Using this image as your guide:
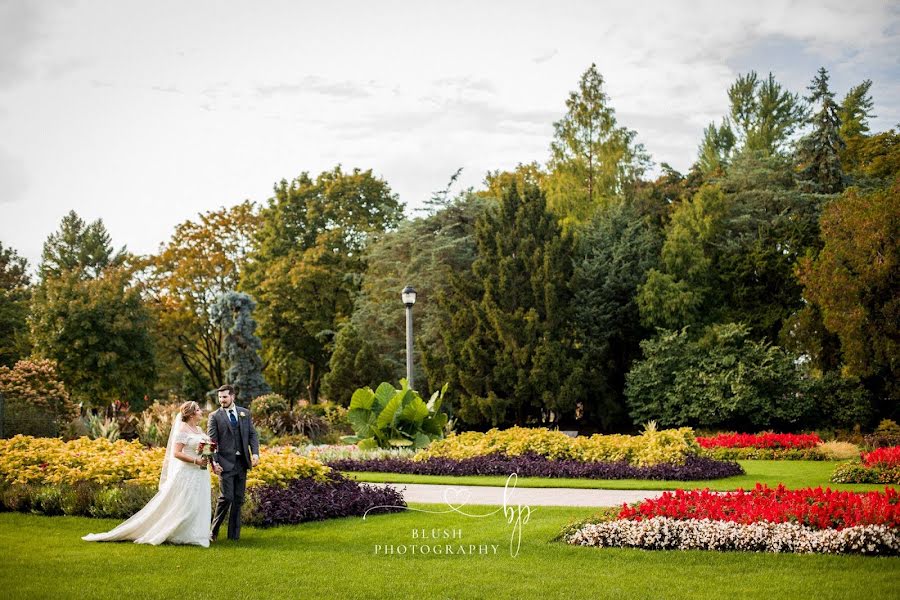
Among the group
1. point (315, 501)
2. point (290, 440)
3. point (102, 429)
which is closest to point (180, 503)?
point (315, 501)

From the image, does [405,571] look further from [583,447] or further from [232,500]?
[583,447]

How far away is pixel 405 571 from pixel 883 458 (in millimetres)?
11260

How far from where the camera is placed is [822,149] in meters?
32.2

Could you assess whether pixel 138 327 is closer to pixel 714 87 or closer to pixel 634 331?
pixel 634 331

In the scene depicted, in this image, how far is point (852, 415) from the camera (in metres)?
26.8

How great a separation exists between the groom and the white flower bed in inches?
139

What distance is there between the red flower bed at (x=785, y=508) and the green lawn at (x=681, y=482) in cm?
428

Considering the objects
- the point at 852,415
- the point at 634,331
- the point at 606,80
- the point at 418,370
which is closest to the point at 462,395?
the point at 418,370

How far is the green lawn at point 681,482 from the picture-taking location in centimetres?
1432

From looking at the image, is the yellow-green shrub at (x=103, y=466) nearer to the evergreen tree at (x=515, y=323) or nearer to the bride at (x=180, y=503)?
the bride at (x=180, y=503)

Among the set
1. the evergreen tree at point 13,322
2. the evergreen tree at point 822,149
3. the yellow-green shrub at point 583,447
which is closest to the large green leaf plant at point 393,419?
the yellow-green shrub at point 583,447

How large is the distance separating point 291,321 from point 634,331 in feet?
49.3

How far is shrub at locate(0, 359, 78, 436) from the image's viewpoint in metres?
20.0

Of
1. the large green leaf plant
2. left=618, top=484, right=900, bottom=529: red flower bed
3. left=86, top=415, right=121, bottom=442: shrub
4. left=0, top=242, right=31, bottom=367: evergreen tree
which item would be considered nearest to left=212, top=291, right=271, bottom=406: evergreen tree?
left=86, top=415, right=121, bottom=442: shrub
